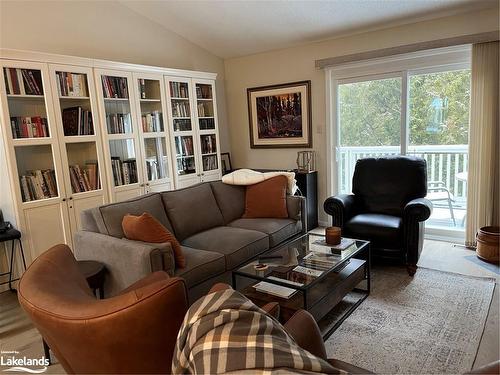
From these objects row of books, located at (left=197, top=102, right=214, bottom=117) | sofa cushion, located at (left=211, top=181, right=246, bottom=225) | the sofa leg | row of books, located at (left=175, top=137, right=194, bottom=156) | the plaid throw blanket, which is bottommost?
the sofa leg

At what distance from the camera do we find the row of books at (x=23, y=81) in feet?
9.55

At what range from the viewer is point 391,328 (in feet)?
7.55

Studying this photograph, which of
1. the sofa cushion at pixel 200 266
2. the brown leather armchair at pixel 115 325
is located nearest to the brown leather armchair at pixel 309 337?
the brown leather armchair at pixel 115 325

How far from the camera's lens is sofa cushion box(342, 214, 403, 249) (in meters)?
3.08

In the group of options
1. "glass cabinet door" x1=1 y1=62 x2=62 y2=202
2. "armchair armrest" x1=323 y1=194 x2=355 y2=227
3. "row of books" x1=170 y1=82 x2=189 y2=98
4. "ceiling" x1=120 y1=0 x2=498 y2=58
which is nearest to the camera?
"glass cabinet door" x1=1 y1=62 x2=62 y2=202

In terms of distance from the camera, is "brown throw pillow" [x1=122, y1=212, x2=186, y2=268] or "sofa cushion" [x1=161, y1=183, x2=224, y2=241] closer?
"brown throw pillow" [x1=122, y1=212, x2=186, y2=268]

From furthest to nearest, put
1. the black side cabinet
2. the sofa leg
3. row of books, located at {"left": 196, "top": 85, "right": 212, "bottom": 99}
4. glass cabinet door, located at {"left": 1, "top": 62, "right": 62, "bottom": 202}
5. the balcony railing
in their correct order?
row of books, located at {"left": 196, "top": 85, "right": 212, "bottom": 99}
the black side cabinet
the balcony railing
the sofa leg
glass cabinet door, located at {"left": 1, "top": 62, "right": 62, "bottom": 202}

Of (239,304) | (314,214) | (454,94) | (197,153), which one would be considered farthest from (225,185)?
(239,304)

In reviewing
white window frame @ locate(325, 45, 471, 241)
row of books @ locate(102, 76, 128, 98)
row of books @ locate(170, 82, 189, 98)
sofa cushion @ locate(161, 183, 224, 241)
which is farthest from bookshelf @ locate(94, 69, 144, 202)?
white window frame @ locate(325, 45, 471, 241)

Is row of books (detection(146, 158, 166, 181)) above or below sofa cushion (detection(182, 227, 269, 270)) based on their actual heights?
above

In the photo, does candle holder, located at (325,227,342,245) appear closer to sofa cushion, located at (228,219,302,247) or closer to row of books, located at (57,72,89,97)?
sofa cushion, located at (228,219,302,247)

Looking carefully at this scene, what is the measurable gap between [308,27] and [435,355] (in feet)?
11.3

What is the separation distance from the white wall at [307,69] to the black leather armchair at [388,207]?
0.97 metres

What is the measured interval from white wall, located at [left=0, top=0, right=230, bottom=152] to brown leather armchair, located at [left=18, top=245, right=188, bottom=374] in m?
3.06
